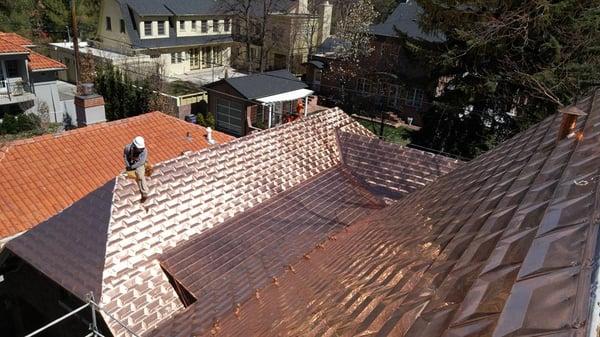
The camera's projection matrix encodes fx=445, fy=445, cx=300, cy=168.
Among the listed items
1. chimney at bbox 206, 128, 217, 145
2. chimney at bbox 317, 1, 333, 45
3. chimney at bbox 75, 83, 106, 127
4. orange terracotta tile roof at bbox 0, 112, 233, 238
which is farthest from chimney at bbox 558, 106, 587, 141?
chimney at bbox 317, 1, 333, 45

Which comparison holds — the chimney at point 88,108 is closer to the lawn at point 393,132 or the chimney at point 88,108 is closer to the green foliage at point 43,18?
the lawn at point 393,132

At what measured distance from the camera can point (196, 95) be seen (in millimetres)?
27766

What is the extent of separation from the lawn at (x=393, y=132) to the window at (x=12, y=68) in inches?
771

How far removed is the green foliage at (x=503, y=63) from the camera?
17484 millimetres

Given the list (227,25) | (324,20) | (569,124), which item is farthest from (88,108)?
(324,20)

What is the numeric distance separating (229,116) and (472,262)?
2328cm

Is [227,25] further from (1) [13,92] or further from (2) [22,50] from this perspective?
(1) [13,92]

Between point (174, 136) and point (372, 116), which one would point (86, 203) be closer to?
point (174, 136)

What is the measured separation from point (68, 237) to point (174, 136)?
26.4ft

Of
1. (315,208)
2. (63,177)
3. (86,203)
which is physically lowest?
(63,177)

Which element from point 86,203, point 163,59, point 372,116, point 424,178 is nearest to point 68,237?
point 86,203

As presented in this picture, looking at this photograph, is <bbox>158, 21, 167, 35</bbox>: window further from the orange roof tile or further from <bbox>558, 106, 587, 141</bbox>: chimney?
<bbox>558, 106, 587, 141</bbox>: chimney

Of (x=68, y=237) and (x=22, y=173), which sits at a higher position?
(x=68, y=237)

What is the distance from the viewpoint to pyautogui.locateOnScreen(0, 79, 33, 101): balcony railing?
75.8 ft
